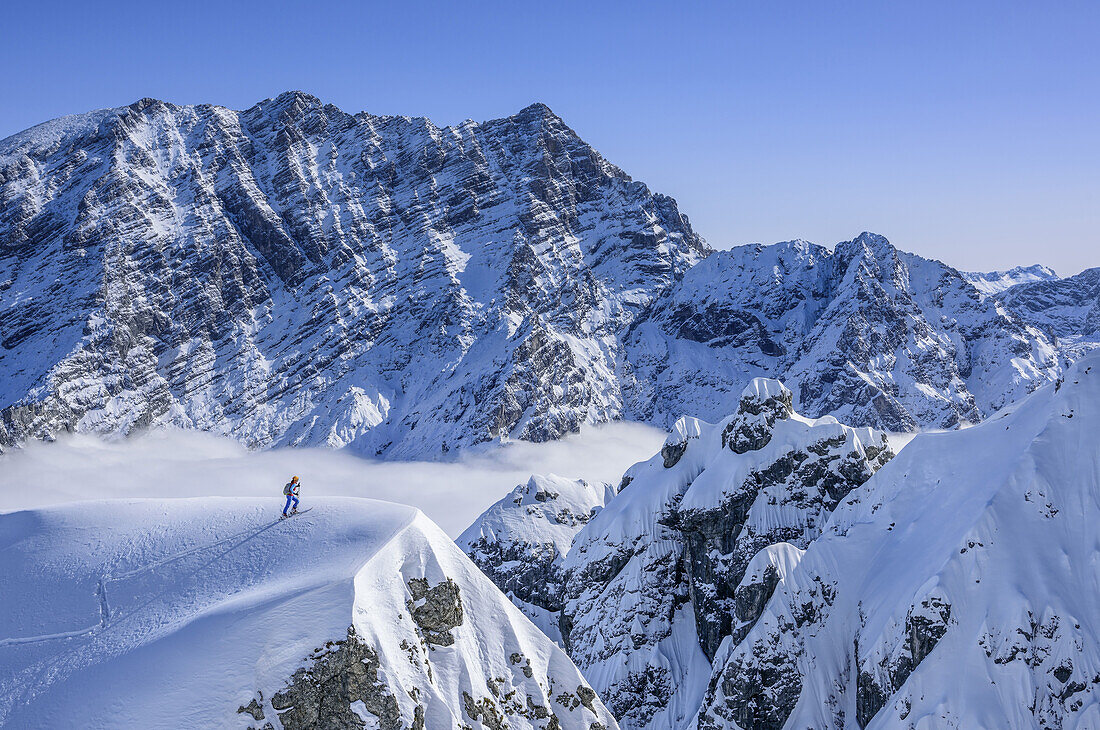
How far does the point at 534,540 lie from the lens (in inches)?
6004

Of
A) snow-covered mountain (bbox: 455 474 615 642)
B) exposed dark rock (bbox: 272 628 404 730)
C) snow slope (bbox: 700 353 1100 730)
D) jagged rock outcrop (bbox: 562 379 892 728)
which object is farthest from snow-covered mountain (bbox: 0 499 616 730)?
snow-covered mountain (bbox: 455 474 615 642)

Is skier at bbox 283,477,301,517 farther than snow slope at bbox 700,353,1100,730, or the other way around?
snow slope at bbox 700,353,1100,730

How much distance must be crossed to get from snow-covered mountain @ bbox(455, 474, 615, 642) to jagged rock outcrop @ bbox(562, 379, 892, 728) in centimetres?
2599

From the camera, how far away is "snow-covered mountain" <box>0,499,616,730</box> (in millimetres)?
32062

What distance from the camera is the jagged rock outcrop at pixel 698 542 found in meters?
96.0

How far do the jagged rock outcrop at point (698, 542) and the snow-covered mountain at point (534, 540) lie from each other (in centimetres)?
2599

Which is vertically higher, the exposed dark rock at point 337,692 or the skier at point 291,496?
the skier at point 291,496

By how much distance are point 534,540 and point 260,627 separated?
120874mm

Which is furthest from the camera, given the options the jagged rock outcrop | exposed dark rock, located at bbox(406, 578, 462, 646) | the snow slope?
the jagged rock outcrop

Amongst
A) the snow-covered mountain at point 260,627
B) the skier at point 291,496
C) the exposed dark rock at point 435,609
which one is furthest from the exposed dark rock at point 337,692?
the skier at point 291,496

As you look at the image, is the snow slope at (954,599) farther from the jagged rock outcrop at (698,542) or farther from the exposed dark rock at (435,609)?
the exposed dark rock at (435,609)

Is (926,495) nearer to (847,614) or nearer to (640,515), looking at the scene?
(847,614)

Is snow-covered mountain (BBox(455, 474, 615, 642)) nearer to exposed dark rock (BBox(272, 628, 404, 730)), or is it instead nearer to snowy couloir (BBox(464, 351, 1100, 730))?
snowy couloir (BBox(464, 351, 1100, 730))

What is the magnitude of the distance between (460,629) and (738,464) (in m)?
67.5
